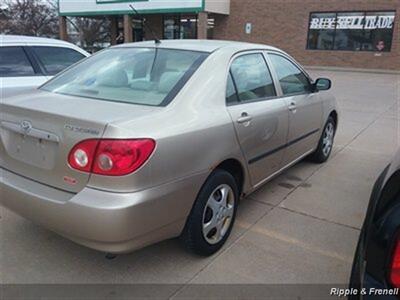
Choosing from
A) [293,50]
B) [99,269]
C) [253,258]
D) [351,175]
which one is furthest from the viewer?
[293,50]

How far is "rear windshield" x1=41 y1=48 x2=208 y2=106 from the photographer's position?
2.94m

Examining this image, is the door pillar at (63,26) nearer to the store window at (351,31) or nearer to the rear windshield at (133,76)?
the store window at (351,31)

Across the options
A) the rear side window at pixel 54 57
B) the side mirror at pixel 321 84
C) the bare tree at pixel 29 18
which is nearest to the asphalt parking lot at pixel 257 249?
Result: the side mirror at pixel 321 84

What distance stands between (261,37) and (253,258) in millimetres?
22593

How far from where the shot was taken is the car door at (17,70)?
5.41 m

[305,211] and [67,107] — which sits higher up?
[67,107]

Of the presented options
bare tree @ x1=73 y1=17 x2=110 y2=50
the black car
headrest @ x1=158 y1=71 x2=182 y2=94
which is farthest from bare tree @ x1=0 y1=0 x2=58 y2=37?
the black car

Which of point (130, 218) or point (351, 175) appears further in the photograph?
point (351, 175)

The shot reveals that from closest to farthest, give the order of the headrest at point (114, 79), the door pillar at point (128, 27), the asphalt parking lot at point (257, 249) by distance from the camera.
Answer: the asphalt parking lot at point (257, 249)
the headrest at point (114, 79)
the door pillar at point (128, 27)

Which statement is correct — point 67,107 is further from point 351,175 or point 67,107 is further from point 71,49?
point 71,49

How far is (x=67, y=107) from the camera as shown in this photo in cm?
267

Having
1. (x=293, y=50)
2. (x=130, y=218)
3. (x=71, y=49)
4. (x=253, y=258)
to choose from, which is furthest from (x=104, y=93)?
(x=293, y=50)

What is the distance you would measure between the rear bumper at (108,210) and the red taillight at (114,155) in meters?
0.14

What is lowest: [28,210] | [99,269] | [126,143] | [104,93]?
[99,269]
